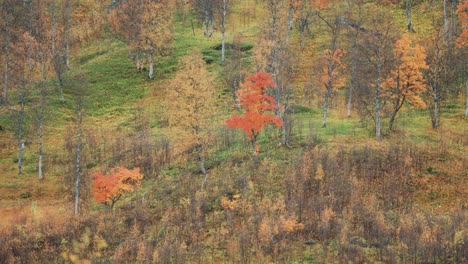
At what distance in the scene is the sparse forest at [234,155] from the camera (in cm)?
2606

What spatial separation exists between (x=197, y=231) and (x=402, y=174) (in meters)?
15.9

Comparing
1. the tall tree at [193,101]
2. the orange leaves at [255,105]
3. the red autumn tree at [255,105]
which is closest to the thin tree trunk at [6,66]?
the tall tree at [193,101]

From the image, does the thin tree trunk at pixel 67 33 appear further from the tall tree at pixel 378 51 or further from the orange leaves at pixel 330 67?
the tall tree at pixel 378 51

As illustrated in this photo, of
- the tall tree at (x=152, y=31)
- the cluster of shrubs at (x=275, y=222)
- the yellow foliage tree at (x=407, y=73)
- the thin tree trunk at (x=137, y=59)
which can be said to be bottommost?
the cluster of shrubs at (x=275, y=222)

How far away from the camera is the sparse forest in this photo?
26.1 m

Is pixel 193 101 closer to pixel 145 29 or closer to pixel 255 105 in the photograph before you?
pixel 255 105

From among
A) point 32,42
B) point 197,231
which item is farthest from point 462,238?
point 32,42

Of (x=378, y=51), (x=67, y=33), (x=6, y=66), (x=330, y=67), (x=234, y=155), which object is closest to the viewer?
(x=234, y=155)

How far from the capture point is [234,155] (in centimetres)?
3941

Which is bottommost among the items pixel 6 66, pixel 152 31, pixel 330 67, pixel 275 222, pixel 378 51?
pixel 275 222

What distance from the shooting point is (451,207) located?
28.9 metres

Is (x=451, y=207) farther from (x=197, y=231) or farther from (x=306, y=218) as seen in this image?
(x=197, y=231)

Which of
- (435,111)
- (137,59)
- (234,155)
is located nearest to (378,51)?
(435,111)

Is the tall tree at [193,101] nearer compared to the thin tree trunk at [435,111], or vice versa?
the tall tree at [193,101]
